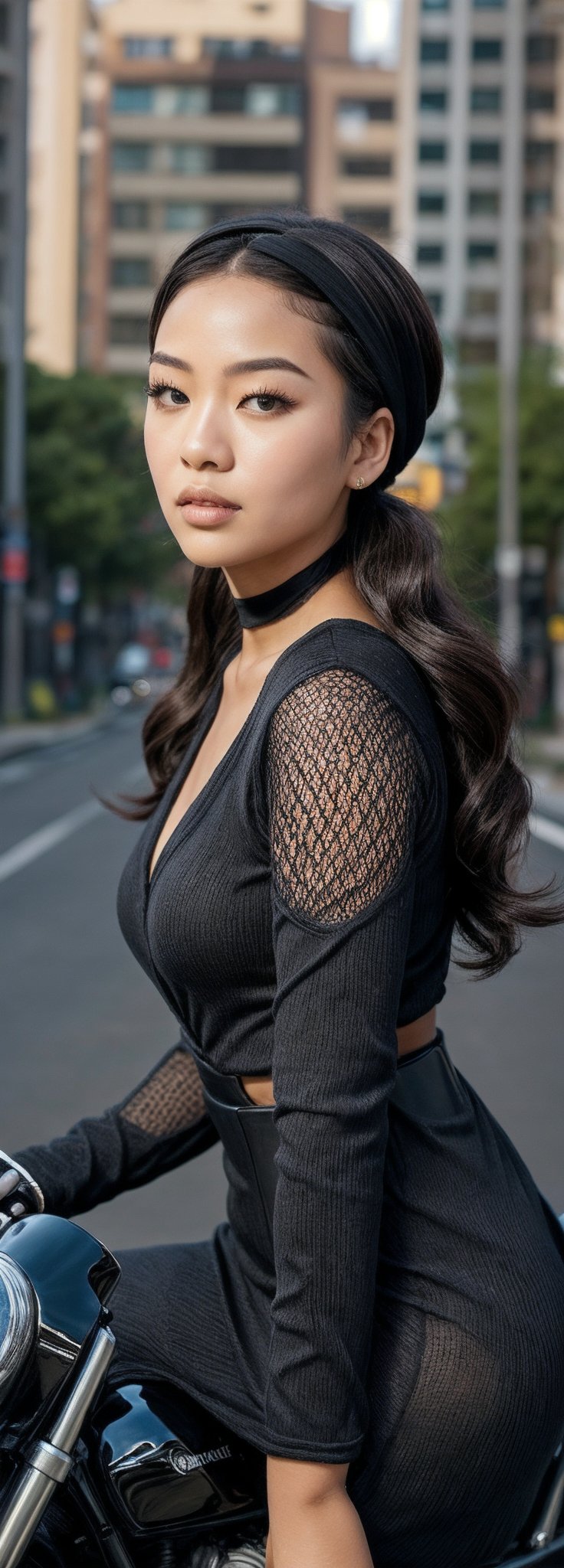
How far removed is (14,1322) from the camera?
1.34 metres

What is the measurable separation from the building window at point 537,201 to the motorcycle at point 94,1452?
103 meters

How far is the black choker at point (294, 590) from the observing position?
168cm

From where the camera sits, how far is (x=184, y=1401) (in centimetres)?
163

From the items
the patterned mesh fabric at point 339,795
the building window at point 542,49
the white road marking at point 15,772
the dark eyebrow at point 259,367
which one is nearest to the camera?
the patterned mesh fabric at point 339,795

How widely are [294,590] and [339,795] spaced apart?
0.30 meters

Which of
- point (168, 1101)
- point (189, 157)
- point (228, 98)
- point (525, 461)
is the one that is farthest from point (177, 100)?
point (168, 1101)

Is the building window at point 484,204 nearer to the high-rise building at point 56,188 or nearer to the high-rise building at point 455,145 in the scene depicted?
the high-rise building at point 455,145

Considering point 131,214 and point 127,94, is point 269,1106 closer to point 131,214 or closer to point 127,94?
point 131,214

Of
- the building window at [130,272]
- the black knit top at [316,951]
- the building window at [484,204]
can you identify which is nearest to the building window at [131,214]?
the building window at [130,272]

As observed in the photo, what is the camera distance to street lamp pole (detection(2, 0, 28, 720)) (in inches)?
1265

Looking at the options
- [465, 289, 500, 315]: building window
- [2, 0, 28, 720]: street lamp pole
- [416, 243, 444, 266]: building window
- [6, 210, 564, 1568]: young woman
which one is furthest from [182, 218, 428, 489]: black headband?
[416, 243, 444, 266]: building window

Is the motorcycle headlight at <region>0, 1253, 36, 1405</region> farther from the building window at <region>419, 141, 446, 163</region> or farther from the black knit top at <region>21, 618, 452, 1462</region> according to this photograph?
the building window at <region>419, 141, 446, 163</region>

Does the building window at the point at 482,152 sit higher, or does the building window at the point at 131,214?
the building window at the point at 482,152

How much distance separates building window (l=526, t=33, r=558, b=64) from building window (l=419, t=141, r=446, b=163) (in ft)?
34.2
